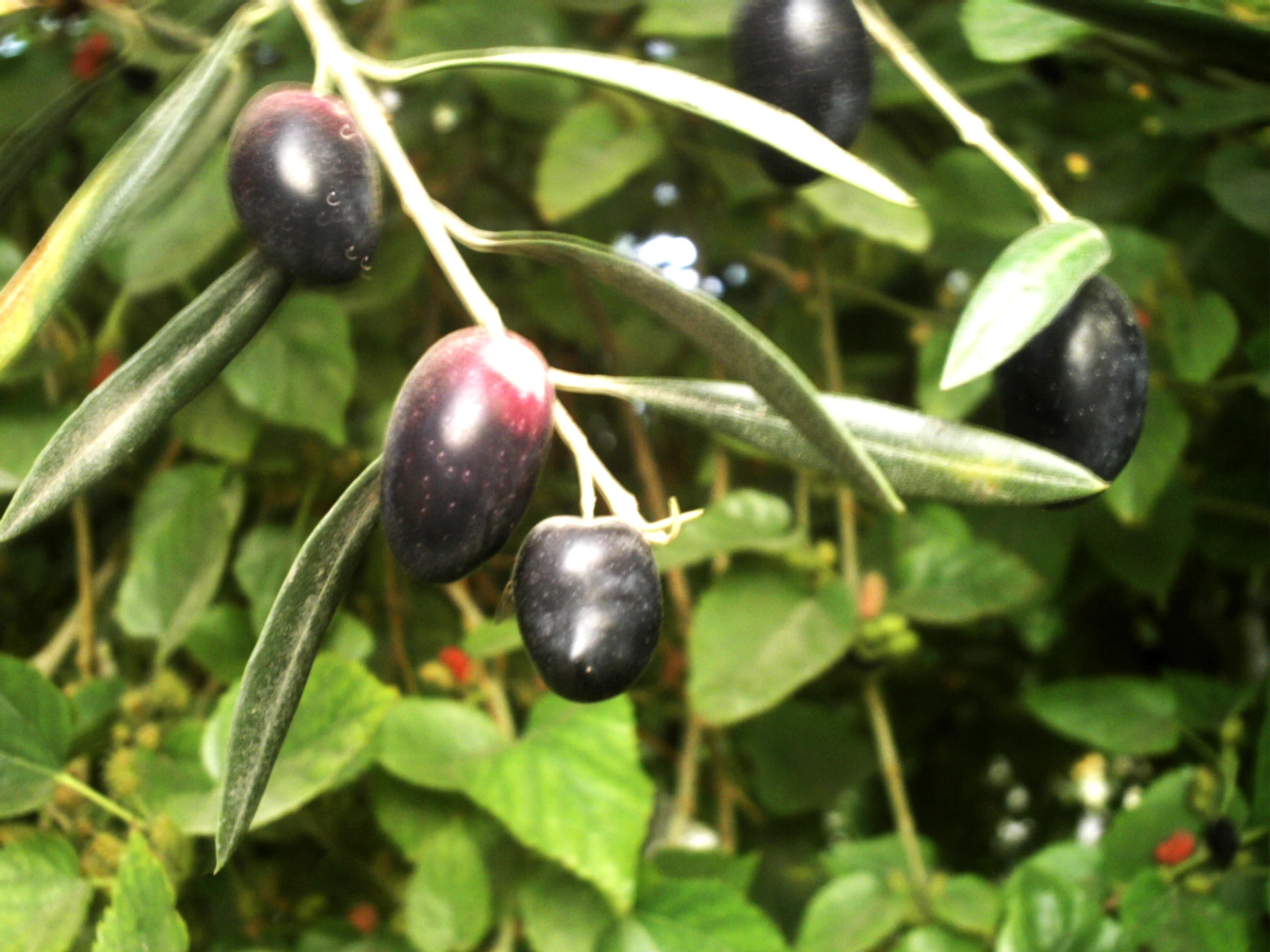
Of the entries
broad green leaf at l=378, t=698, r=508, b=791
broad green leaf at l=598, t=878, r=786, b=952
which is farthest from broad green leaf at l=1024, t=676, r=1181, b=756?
broad green leaf at l=378, t=698, r=508, b=791

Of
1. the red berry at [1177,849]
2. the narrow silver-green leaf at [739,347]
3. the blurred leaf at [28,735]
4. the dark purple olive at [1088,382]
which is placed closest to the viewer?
the narrow silver-green leaf at [739,347]

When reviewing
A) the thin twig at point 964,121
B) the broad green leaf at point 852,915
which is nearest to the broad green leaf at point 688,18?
the thin twig at point 964,121

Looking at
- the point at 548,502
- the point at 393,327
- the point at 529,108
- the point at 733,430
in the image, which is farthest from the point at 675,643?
the point at 733,430

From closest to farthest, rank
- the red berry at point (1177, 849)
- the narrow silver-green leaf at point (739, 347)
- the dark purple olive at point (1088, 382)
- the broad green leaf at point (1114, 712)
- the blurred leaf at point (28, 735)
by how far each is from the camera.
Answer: the narrow silver-green leaf at point (739, 347)
the dark purple olive at point (1088, 382)
the blurred leaf at point (28, 735)
the red berry at point (1177, 849)
the broad green leaf at point (1114, 712)

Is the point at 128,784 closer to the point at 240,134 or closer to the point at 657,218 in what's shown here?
the point at 240,134

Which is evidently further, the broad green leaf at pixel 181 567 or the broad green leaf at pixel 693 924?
the broad green leaf at pixel 181 567

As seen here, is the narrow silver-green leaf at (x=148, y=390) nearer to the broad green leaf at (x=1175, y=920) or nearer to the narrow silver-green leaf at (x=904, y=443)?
the narrow silver-green leaf at (x=904, y=443)
